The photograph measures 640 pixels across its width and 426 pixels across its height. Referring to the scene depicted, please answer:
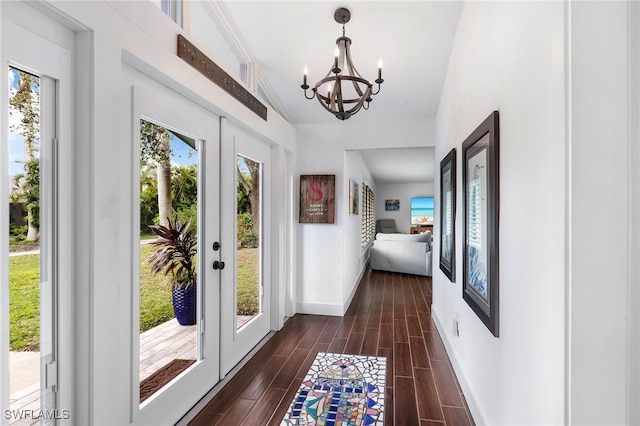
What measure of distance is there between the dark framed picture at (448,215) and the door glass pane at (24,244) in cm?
250

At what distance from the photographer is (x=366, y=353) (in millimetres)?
2895

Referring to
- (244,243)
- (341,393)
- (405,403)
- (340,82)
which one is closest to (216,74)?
(340,82)

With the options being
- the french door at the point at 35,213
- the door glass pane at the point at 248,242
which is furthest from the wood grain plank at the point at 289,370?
the french door at the point at 35,213

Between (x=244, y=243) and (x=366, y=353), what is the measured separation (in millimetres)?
1436

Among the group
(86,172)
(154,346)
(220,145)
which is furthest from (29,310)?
(220,145)

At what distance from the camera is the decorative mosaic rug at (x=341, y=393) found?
6.47 ft

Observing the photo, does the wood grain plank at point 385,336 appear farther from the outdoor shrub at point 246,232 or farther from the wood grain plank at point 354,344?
the outdoor shrub at point 246,232

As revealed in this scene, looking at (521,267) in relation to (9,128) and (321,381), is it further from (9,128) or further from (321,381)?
(9,128)

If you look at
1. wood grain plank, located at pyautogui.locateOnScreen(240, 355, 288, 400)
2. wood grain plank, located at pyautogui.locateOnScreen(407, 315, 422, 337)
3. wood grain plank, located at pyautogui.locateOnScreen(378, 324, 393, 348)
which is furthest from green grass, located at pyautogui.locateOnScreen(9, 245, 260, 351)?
wood grain plank, located at pyautogui.locateOnScreen(407, 315, 422, 337)

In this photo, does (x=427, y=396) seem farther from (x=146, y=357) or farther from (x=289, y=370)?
(x=146, y=357)

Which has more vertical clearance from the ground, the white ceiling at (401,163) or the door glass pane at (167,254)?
the white ceiling at (401,163)

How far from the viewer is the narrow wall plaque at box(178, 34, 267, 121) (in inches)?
74.1

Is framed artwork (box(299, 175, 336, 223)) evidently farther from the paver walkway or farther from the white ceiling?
the paver walkway

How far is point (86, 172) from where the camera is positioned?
1279 mm
